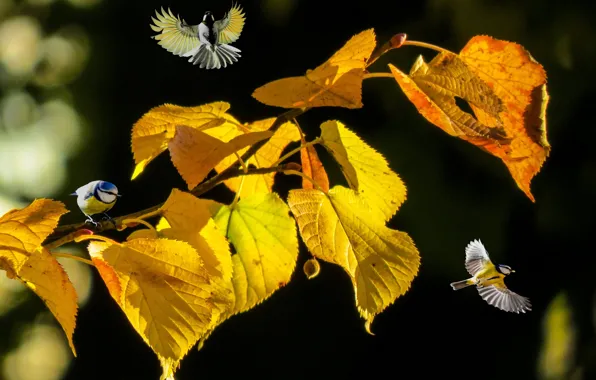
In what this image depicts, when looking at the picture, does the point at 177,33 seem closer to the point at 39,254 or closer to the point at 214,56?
the point at 214,56

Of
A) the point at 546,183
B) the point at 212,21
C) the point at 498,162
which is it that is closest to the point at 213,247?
the point at 212,21

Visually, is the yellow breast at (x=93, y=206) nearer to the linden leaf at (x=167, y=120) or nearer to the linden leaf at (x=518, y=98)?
the linden leaf at (x=167, y=120)

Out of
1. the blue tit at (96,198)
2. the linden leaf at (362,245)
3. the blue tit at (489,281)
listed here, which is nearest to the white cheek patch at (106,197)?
the blue tit at (96,198)

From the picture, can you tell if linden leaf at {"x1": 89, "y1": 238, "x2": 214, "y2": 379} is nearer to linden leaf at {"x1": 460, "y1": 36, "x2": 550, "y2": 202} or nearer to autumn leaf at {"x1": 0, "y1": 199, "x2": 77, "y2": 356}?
autumn leaf at {"x1": 0, "y1": 199, "x2": 77, "y2": 356}

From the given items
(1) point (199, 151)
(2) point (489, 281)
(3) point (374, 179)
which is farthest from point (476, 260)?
(1) point (199, 151)

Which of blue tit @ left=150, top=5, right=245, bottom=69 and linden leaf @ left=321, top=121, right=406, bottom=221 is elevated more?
blue tit @ left=150, top=5, right=245, bottom=69

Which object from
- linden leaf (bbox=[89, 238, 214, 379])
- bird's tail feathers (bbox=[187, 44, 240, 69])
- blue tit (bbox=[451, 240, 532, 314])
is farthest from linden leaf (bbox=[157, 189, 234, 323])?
blue tit (bbox=[451, 240, 532, 314])

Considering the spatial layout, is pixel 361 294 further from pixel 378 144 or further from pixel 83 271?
pixel 83 271
